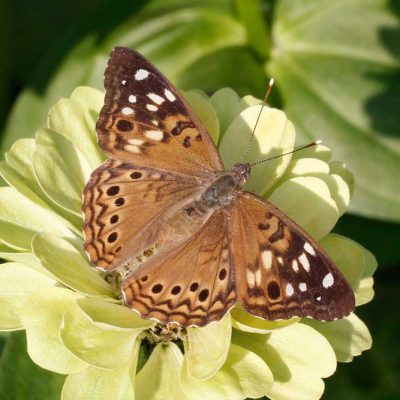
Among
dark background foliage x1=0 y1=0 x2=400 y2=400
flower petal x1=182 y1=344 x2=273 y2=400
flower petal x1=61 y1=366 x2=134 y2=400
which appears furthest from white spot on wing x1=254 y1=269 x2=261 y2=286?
dark background foliage x1=0 y1=0 x2=400 y2=400

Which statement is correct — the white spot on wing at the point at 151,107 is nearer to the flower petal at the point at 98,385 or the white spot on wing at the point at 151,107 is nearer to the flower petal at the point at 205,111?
the flower petal at the point at 205,111

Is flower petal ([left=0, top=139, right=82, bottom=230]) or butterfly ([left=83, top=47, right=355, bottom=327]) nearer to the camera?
butterfly ([left=83, top=47, right=355, bottom=327])

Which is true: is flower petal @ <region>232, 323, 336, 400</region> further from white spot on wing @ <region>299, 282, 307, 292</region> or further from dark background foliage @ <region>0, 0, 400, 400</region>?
dark background foliage @ <region>0, 0, 400, 400</region>

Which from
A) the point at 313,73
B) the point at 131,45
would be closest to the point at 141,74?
the point at 131,45

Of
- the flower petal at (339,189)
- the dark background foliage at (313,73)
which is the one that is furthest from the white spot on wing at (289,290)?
the dark background foliage at (313,73)

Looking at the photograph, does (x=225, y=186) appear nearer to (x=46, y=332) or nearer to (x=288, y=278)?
(x=288, y=278)

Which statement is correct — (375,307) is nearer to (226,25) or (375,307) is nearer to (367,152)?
(367,152)

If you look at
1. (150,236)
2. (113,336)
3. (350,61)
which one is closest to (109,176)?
(150,236)
